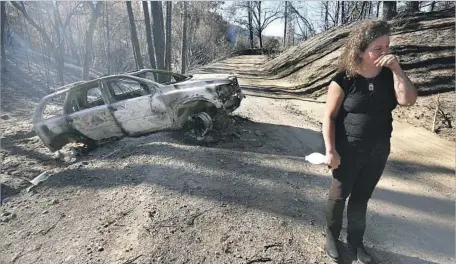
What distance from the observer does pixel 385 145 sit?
268 centimetres

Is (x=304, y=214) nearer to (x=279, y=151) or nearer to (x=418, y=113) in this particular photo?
(x=279, y=151)

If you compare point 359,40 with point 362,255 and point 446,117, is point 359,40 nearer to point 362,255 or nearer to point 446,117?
point 362,255

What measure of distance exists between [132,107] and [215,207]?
3372 millimetres

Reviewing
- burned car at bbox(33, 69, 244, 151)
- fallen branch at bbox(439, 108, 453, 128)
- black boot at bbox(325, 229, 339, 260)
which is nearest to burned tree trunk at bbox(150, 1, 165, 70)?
burned car at bbox(33, 69, 244, 151)

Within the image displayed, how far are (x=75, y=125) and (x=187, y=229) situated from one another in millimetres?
4412

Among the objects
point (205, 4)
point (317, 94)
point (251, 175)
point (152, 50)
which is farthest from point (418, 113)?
point (205, 4)

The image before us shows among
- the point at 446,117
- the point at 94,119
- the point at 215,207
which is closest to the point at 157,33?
the point at 94,119

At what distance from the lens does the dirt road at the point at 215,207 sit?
349 centimetres

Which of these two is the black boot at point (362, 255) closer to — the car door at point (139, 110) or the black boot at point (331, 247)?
the black boot at point (331, 247)

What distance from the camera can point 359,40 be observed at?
2.52 metres

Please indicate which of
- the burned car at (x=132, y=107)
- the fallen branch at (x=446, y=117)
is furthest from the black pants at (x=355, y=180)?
the fallen branch at (x=446, y=117)

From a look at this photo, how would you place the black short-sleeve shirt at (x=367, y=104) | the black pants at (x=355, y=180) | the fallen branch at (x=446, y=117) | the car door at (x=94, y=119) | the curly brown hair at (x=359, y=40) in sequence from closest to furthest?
the curly brown hair at (x=359, y=40) < the black short-sleeve shirt at (x=367, y=104) < the black pants at (x=355, y=180) < the car door at (x=94, y=119) < the fallen branch at (x=446, y=117)

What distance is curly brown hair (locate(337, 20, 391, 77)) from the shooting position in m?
2.46

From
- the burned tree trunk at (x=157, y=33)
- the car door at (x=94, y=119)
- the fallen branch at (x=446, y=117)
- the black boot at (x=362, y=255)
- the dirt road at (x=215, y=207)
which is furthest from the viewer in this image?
the burned tree trunk at (x=157, y=33)
